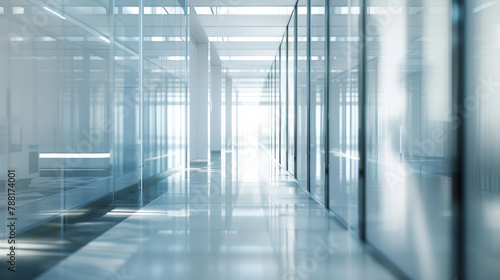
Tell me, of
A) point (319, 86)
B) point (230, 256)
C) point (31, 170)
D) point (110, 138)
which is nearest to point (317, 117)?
point (319, 86)

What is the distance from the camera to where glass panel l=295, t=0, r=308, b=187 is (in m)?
9.91

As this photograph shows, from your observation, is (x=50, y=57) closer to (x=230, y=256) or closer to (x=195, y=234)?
(x=195, y=234)

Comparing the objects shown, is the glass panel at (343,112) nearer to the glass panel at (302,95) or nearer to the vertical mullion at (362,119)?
the vertical mullion at (362,119)

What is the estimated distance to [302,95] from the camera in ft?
34.3

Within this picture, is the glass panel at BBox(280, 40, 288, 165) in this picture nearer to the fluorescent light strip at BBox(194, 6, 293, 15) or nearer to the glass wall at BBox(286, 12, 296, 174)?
the glass wall at BBox(286, 12, 296, 174)

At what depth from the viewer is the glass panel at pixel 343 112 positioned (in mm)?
5879

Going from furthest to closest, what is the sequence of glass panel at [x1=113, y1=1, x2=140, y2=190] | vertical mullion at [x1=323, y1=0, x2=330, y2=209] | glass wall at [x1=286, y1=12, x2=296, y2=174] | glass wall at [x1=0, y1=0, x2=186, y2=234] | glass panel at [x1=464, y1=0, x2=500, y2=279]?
glass wall at [x1=286, y1=12, x2=296, y2=174], glass panel at [x1=113, y1=1, x2=140, y2=190], vertical mullion at [x1=323, y1=0, x2=330, y2=209], glass wall at [x1=0, y1=0, x2=186, y2=234], glass panel at [x1=464, y1=0, x2=500, y2=279]

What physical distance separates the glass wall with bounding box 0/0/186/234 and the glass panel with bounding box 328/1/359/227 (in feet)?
13.4

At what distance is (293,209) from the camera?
7.02 m

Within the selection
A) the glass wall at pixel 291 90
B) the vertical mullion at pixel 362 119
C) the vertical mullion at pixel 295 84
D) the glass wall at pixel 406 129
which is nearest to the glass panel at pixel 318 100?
the glass wall at pixel 406 129

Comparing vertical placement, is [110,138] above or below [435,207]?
above

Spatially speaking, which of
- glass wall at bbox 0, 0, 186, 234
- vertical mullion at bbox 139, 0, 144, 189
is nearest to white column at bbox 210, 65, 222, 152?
glass wall at bbox 0, 0, 186, 234

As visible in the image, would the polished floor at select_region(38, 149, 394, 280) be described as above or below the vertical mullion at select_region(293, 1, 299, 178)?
below

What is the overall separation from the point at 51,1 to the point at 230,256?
5092 millimetres
